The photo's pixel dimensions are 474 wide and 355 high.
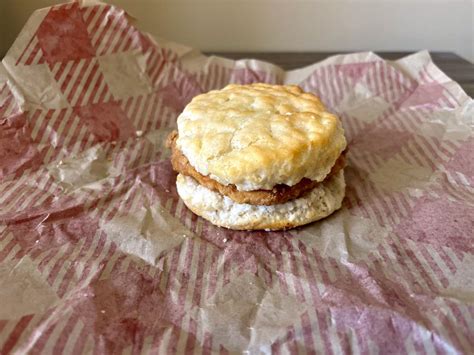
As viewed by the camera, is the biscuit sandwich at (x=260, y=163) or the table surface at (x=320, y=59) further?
the table surface at (x=320, y=59)

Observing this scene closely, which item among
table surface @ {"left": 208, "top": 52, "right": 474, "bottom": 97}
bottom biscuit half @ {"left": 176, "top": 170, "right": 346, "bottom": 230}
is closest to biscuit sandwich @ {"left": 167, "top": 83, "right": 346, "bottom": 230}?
bottom biscuit half @ {"left": 176, "top": 170, "right": 346, "bottom": 230}

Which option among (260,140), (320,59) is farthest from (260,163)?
(320,59)

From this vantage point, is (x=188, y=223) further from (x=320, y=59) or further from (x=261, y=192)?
(x=320, y=59)

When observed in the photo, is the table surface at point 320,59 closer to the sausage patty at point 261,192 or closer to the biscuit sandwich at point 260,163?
the biscuit sandwich at point 260,163

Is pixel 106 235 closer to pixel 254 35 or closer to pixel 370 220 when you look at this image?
pixel 370 220

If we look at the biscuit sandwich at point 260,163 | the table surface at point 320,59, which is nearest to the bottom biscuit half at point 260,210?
the biscuit sandwich at point 260,163

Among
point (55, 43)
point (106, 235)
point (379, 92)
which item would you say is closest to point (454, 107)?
point (379, 92)
